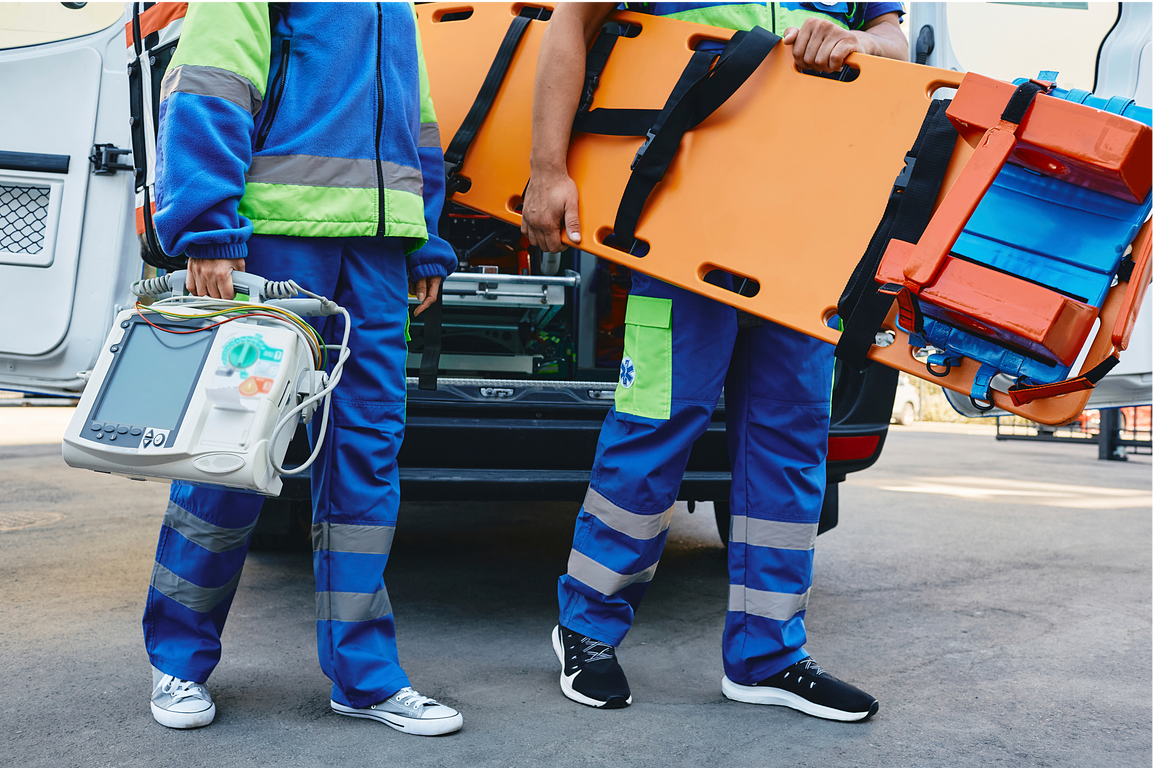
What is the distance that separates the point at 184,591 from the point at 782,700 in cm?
124

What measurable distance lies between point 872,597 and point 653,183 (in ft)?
5.81

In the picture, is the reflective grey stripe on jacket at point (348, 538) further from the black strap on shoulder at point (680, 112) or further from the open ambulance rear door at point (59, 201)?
the open ambulance rear door at point (59, 201)

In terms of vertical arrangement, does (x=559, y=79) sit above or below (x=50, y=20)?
below

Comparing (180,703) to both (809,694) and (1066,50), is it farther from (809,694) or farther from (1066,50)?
(1066,50)

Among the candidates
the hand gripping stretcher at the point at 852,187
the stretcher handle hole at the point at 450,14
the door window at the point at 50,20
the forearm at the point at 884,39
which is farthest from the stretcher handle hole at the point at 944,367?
the door window at the point at 50,20

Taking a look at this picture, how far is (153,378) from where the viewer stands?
57.1 inches

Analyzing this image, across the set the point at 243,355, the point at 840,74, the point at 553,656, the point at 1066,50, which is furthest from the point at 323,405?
the point at 1066,50

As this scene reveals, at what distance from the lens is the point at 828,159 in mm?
1809

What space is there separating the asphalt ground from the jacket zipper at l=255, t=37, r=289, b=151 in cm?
110

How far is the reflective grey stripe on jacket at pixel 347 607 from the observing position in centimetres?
170

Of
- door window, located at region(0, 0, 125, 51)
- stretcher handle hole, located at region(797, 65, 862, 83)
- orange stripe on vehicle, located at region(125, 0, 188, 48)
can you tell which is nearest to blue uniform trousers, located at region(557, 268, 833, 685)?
stretcher handle hole, located at region(797, 65, 862, 83)

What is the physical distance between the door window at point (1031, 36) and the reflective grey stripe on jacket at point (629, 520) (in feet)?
5.48

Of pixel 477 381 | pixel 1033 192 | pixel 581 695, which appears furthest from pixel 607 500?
pixel 1033 192

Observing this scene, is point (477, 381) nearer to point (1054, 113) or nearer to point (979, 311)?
point (979, 311)
